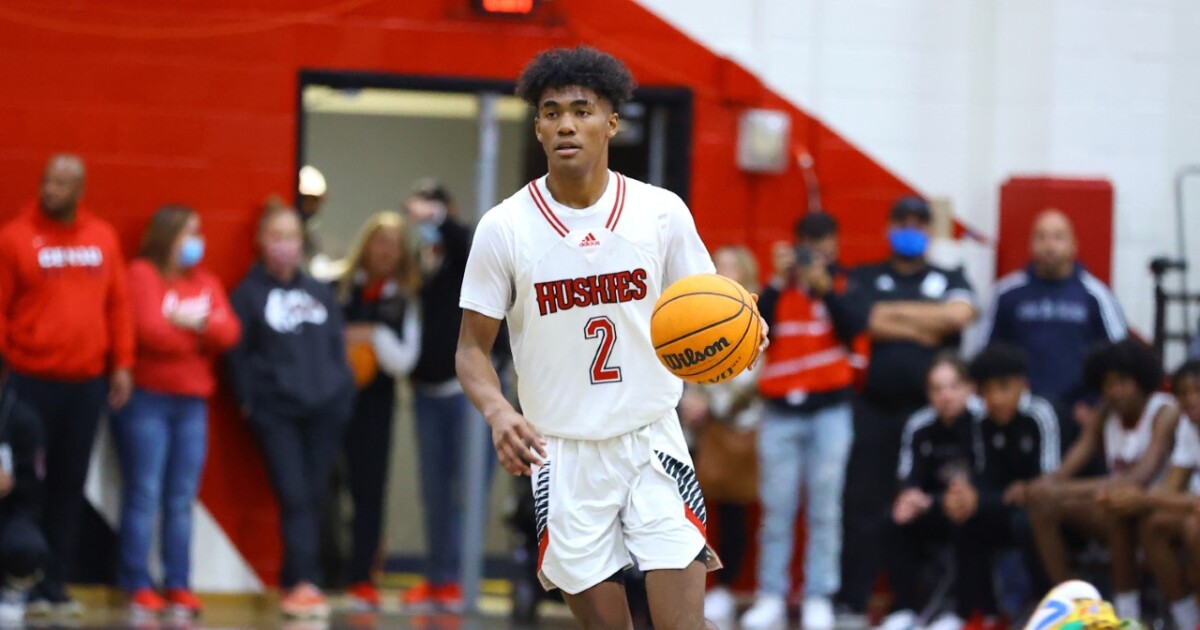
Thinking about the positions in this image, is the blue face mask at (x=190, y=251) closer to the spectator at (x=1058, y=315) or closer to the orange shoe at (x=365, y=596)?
the orange shoe at (x=365, y=596)

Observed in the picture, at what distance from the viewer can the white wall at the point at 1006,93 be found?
12250 mm

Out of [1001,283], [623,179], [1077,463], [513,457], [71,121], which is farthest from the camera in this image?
[1001,283]

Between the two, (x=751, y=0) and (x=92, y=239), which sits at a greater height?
(x=751, y=0)

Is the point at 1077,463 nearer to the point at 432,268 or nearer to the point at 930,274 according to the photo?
the point at 930,274

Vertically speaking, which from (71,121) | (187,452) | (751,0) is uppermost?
(751,0)

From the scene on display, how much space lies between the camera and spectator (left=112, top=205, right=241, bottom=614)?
10391 millimetres

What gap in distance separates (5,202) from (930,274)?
4983mm

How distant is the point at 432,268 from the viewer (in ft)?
36.8

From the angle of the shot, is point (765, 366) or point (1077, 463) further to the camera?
point (765, 366)

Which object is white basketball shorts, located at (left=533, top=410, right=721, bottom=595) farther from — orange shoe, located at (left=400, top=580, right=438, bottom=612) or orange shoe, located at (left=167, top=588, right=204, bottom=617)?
orange shoe, located at (left=400, top=580, right=438, bottom=612)

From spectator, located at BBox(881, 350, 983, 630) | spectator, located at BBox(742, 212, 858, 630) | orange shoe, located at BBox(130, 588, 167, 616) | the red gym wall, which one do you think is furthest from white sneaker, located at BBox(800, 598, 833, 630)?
orange shoe, located at BBox(130, 588, 167, 616)

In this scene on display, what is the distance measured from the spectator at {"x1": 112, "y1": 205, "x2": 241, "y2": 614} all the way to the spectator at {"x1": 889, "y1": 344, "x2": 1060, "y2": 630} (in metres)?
3.66

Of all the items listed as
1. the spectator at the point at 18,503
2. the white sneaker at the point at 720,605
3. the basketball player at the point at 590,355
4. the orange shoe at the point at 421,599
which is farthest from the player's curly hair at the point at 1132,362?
the spectator at the point at 18,503

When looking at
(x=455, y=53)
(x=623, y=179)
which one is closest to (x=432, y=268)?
(x=455, y=53)
